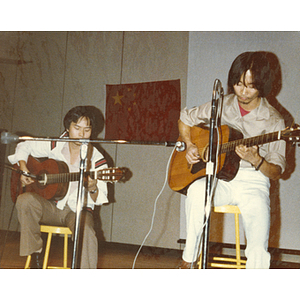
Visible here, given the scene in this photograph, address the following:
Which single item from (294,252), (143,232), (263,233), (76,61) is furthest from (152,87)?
(294,252)

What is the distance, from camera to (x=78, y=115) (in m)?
2.19

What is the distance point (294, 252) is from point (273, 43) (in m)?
1.24

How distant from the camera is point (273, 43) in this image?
6.79 ft

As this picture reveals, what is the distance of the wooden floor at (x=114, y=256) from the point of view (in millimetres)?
2041

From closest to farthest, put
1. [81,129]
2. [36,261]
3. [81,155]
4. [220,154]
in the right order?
1. [81,155]
2. [220,154]
3. [36,261]
4. [81,129]

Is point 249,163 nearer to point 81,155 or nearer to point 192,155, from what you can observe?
point 192,155

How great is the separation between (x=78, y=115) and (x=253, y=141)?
3.57 feet

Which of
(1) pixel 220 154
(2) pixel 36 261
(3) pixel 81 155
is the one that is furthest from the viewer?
(2) pixel 36 261

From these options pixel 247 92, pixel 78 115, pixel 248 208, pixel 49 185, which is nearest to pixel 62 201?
pixel 49 185

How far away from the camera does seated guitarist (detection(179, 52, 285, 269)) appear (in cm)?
193

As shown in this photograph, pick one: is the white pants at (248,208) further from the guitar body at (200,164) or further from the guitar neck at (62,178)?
the guitar neck at (62,178)

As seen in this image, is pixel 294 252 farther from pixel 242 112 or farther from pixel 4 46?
pixel 4 46
